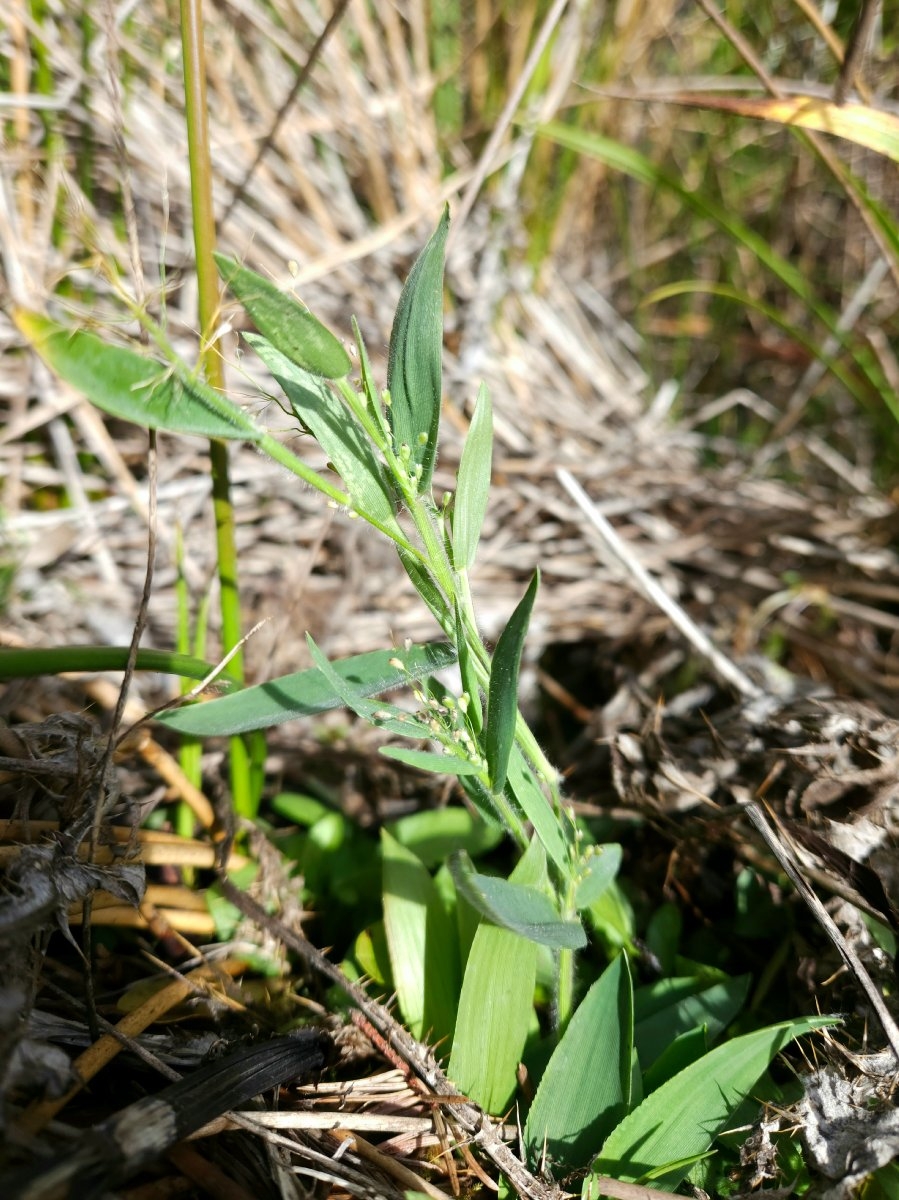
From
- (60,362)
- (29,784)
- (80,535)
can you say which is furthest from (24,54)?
(29,784)

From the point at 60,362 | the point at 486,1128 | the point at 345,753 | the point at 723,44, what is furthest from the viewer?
the point at 723,44

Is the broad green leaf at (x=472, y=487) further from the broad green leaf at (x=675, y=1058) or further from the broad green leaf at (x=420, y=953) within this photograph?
the broad green leaf at (x=675, y=1058)

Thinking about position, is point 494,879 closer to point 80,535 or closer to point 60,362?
point 60,362

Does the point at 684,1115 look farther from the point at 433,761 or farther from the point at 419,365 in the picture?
the point at 419,365

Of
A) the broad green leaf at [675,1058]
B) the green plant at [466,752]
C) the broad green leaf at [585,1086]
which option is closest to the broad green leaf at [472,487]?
the green plant at [466,752]

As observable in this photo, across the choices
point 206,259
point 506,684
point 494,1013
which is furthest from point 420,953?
point 206,259
